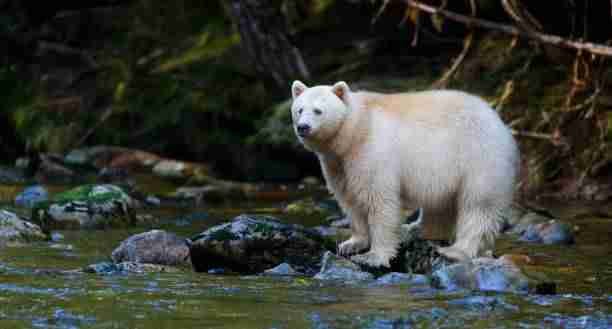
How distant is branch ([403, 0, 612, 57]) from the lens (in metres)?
12.9

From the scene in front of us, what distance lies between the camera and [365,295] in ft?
22.2

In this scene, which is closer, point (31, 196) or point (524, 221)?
point (524, 221)

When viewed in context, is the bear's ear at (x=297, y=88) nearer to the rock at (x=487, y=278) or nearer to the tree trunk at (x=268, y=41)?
the rock at (x=487, y=278)

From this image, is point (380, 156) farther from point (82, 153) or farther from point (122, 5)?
point (122, 5)

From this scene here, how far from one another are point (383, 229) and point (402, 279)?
707 mm

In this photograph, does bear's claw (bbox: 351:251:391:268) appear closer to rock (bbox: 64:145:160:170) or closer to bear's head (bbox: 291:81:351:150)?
bear's head (bbox: 291:81:351:150)

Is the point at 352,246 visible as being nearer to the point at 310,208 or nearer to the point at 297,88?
the point at 297,88

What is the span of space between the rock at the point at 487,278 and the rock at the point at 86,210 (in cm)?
458

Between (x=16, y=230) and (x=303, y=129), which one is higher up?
(x=303, y=129)

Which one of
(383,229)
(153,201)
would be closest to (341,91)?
(383,229)

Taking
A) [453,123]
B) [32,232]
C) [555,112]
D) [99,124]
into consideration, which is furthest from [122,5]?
[453,123]

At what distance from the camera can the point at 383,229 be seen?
8117 millimetres

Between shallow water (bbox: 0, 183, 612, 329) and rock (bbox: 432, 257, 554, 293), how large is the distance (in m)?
0.16

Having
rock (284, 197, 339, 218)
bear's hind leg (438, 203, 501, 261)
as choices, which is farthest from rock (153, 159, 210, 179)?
bear's hind leg (438, 203, 501, 261)
